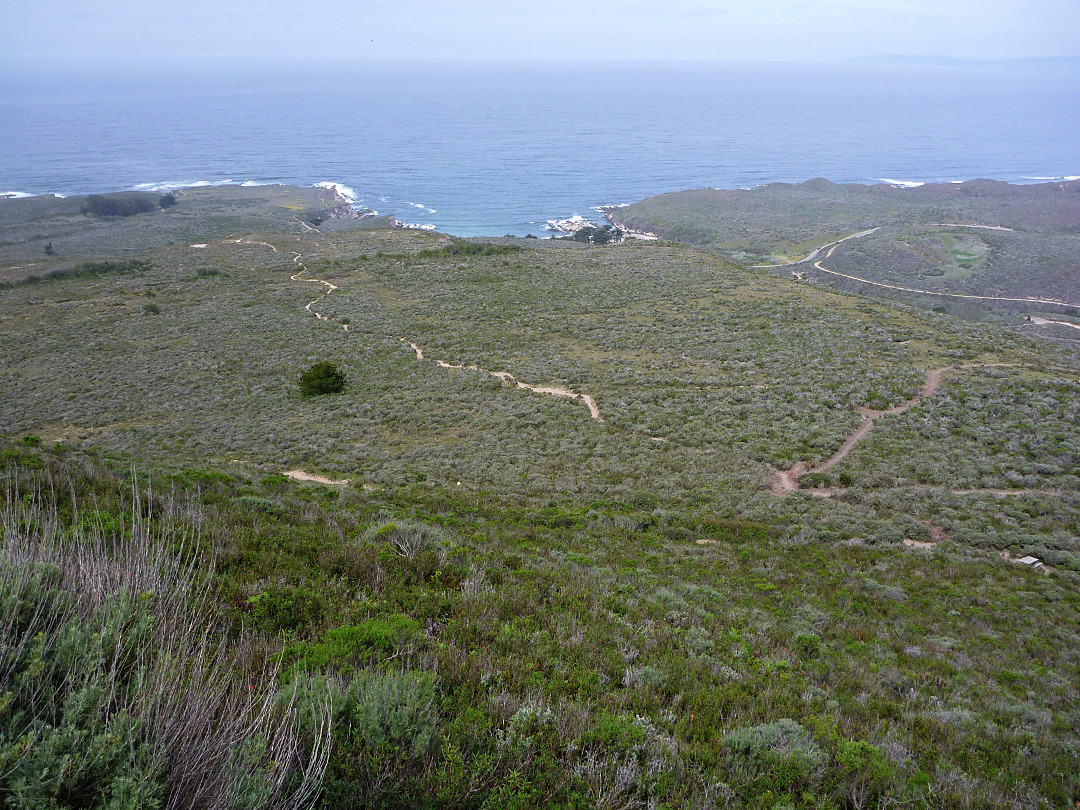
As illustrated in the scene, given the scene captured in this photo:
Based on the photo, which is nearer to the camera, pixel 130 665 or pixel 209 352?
pixel 130 665

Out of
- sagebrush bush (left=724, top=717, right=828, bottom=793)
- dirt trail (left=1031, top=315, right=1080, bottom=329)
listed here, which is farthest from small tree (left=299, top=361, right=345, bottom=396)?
dirt trail (left=1031, top=315, right=1080, bottom=329)

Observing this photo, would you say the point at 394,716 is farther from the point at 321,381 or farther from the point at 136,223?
the point at 136,223

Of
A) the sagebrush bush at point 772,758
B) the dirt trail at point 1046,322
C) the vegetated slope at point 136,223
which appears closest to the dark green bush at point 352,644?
the sagebrush bush at point 772,758

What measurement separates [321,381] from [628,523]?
1462 centimetres

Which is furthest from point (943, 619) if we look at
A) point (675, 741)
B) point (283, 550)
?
point (283, 550)

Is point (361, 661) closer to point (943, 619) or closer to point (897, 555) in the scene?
point (943, 619)

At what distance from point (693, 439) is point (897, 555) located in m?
6.56

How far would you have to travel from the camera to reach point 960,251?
52.4m

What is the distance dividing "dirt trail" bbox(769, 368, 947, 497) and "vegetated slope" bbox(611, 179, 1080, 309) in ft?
95.4

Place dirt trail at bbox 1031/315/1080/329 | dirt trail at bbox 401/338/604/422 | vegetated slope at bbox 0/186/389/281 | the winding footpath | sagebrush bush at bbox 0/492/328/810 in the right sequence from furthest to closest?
vegetated slope at bbox 0/186/389/281, dirt trail at bbox 1031/315/1080/329, the winding footpath, dirt trail at bbox 401/338/604/422, sagebrush bush at bbox 0/492/328/810

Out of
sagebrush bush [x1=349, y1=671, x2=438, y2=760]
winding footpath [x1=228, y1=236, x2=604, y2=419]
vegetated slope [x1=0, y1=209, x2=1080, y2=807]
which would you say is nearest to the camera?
sagebrush bush [x1=349, y1=671, x2=438, y2=760]

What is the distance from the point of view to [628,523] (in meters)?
11.7

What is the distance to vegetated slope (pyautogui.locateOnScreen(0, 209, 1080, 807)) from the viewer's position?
4105 mm

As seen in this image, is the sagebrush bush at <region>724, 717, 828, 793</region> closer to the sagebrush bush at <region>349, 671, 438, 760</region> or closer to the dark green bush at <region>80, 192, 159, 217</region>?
the sagebrush bush at <region>349, 671, 438, 760</region>
